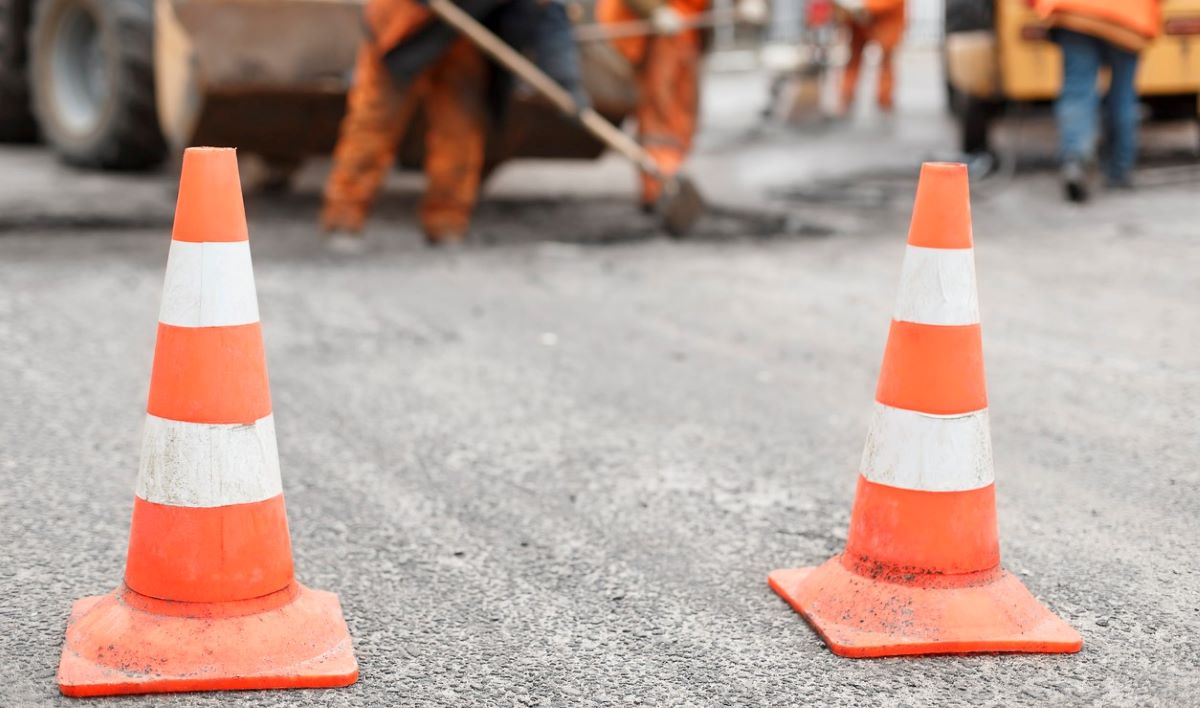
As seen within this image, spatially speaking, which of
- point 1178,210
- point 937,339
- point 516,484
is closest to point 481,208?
point 1178,210

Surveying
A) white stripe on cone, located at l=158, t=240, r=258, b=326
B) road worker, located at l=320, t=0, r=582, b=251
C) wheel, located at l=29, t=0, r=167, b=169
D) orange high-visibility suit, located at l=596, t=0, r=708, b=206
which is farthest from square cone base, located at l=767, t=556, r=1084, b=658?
wheel, located at l=29, t=0, r=167, b=169

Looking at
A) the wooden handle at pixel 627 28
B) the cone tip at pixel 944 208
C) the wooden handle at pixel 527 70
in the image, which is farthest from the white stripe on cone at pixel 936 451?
the wooden handle at pixel 627 28

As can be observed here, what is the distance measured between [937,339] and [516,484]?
1.07 m

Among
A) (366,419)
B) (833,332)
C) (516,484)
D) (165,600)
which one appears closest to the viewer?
(165,600)

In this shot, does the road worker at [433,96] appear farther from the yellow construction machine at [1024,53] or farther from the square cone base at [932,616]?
the square cone base at [932,616]

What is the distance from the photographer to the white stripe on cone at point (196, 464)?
83.4 inches

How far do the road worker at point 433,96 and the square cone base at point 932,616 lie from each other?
376 cm

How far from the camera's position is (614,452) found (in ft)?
10.7

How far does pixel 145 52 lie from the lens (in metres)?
7.18

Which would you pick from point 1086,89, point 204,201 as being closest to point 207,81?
point 204,201

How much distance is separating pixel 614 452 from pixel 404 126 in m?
3.05

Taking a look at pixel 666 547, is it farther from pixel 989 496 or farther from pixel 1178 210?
pixel 1178 210

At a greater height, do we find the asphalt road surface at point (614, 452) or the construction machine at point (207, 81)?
the construction machine at point (207, 81)

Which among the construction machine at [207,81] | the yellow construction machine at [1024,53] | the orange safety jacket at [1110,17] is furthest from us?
the yellow construction machine at [1024,53]
